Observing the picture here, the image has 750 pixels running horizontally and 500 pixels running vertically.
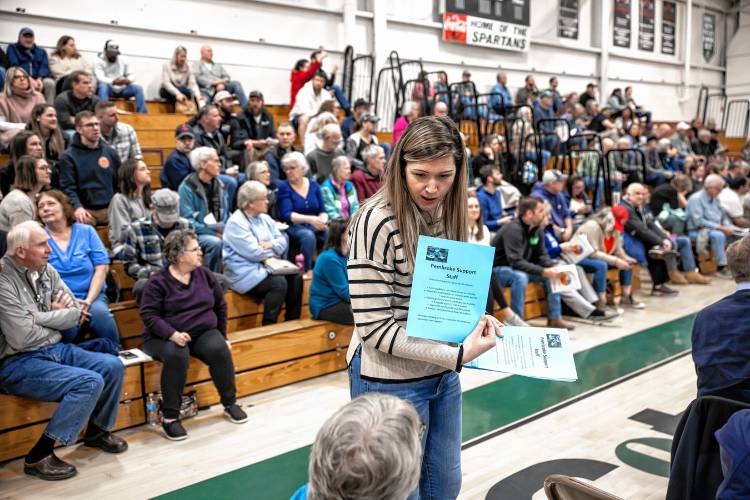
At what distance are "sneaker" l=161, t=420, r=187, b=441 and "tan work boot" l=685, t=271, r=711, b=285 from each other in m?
6.48

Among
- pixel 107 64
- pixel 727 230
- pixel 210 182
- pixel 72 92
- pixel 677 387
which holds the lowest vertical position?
pixel 677 387

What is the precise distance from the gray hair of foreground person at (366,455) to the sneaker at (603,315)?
5417mm

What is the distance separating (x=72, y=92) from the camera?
5941 mm

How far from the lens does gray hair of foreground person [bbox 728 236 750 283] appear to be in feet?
7.55

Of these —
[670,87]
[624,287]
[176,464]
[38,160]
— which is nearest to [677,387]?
[624,287]

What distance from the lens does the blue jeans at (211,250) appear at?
5.01 metres

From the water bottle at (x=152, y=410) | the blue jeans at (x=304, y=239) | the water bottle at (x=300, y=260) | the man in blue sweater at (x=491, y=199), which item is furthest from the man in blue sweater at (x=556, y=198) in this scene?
the water bottle at (x=152, y=410)

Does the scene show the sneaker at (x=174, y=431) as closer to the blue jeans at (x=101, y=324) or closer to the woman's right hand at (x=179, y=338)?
the woman's right hand at (x=179, y=338)

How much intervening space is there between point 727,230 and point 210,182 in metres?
6.37

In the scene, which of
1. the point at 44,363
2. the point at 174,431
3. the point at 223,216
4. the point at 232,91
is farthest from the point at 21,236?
the point at 232,91

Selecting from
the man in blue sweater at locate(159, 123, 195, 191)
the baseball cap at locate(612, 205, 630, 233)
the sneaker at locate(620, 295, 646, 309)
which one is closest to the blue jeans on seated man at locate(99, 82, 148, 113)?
the man in blue sweater at locate(159, 123, 195, 191)

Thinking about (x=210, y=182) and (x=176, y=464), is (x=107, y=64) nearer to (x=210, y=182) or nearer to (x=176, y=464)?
(x=210, y=182)

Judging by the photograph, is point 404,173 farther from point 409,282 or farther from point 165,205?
point 165,205

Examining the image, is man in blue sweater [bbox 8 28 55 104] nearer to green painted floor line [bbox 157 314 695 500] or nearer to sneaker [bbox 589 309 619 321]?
green painted floor line [bbox 157 314 695 500]
